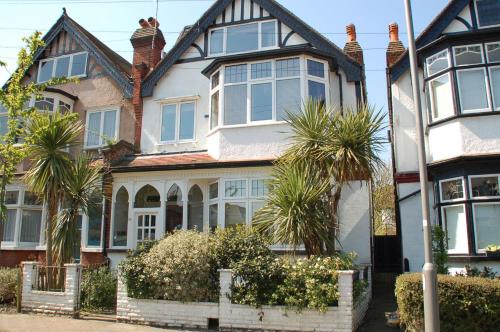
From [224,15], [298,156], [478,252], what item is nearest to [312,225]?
[298,156]

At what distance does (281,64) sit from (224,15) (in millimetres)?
4083

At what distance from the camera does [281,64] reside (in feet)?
50.9

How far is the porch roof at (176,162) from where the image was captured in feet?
47.4

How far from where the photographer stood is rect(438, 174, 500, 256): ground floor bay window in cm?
1209

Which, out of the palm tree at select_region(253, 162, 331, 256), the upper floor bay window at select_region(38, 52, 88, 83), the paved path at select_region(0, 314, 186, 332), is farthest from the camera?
the upper floor bay window at select_region(38, 52, 88, 83)

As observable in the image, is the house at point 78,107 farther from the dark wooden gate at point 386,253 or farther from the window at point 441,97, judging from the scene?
the window at point 441,97

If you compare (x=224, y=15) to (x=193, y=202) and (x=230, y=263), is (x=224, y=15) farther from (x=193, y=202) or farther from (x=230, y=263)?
(x=230, y=263)

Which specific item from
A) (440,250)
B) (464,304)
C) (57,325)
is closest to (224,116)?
(440,250)

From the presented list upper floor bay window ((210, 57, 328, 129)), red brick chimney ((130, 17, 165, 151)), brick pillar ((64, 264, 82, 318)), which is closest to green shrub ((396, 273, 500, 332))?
upper floor bay window ((210, 57, 328, 129))

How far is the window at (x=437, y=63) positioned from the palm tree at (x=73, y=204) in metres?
10.9

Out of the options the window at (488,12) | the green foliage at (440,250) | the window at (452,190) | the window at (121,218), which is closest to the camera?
the green foliage at (440,250)

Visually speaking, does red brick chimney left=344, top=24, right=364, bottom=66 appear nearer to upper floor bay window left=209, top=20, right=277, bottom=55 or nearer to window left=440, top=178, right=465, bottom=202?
upper floor bay window left=209, top=20, right=277, bottom=55

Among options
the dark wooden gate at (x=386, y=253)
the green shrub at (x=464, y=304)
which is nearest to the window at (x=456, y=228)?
the green shrub at (x=464, y=304)

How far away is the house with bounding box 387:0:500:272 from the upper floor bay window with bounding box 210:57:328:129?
9.29 feet
